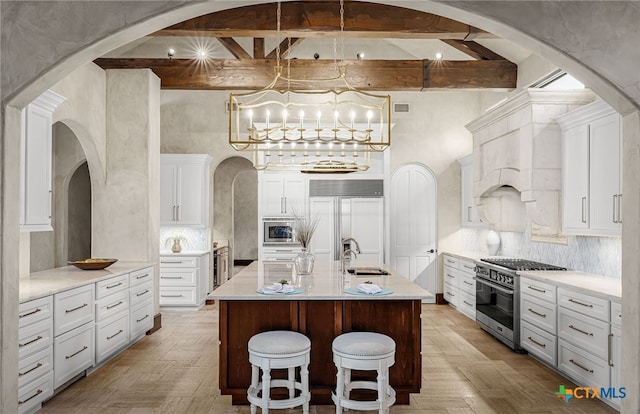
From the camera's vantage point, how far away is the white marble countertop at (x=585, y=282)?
357cm

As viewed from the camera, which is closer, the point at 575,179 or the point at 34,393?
the point at 34,393

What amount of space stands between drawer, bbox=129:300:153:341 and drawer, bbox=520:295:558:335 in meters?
4.13

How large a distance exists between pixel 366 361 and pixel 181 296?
470cm

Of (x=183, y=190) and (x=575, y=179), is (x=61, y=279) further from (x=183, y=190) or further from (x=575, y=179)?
(x=575, y=179)

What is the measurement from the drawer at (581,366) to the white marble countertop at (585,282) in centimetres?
51

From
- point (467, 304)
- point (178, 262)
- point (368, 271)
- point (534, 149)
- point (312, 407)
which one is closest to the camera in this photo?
point (312, 407)

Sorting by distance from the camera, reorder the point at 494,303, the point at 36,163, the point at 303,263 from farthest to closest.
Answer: the point at 494,303
the point at 303,263
the point at 36,163

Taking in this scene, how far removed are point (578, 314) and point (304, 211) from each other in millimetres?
→ 4208

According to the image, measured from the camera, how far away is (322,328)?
3.58m

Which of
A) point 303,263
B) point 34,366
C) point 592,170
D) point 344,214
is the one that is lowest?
point 34,366

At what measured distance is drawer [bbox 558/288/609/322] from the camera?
139 inches

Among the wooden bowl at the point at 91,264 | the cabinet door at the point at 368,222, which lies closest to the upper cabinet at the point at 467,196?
the cabinet door at the point at 368,222

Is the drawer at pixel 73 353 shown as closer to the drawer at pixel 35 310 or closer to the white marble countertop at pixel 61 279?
the drawer at pixel 35 310

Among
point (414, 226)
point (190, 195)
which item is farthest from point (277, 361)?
point (414, 226)
